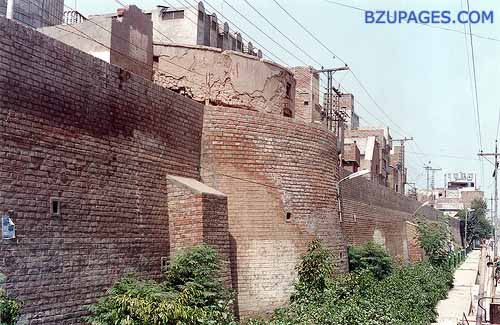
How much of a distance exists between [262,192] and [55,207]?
6.29m

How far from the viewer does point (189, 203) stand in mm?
12492

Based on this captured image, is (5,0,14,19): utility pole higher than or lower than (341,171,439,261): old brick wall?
higher

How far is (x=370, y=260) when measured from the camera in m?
22.2

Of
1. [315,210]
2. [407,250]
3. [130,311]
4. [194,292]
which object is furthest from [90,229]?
[407,250]

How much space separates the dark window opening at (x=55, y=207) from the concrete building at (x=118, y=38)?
6320 mm

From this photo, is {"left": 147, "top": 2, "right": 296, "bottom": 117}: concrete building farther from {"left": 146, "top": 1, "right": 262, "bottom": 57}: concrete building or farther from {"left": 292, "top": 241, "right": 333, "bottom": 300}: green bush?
{"left": 146, "top": 1, "right": 262, "bottom": 57}: concrete building

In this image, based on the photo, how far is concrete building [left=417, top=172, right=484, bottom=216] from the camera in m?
81.7

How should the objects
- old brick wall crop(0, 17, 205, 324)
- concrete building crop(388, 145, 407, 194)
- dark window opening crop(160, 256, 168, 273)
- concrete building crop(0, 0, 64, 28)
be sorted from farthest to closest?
concrete building crop(388, 145, 407, 194) → concrete building crop(0, 0, 64, 28) → dark window opening crop(160, 256, 168, 273) → old brick wall crop(0, 17, 205, 324)

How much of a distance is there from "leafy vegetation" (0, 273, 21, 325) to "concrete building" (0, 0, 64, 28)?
44.1ft

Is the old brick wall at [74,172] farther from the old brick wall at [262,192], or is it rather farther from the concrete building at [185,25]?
the concrete building at [185,25]

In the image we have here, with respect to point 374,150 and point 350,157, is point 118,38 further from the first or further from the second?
point 374,150

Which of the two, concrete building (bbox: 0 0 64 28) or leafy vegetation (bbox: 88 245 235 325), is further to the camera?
concrete building (bbox: 0 0 64 28)

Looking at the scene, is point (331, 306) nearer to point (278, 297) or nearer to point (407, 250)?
point (278, 297)

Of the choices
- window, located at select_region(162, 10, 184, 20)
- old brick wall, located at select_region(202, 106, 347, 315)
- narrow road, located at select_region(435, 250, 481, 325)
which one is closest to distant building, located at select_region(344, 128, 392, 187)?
narrow road, located at select_region(435, 250, 481, 325)
